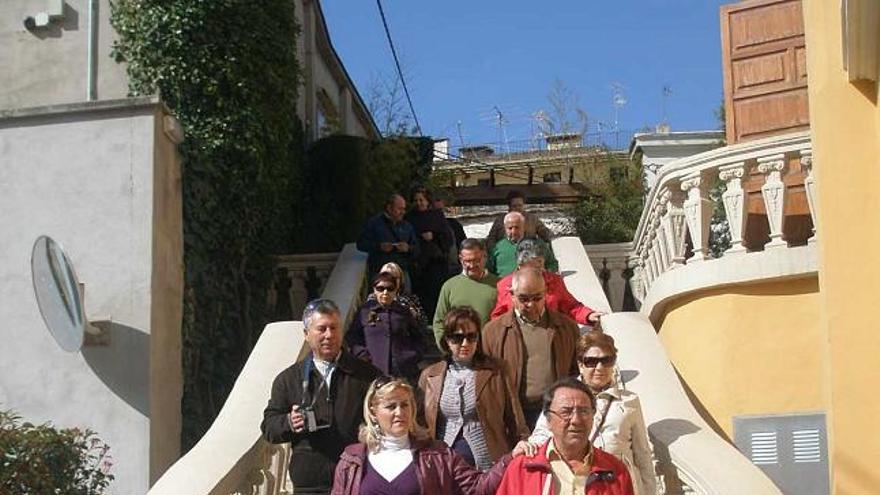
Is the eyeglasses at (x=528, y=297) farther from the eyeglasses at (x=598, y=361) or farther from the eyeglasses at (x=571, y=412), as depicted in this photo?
the eyeglasses at (x=571, y=412)

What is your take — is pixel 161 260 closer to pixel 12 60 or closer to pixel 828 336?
pixel 12 60

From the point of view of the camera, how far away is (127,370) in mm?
10484

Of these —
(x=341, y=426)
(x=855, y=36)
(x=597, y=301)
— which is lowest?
(x=341, y=426)

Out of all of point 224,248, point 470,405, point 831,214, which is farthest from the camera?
point 224,248

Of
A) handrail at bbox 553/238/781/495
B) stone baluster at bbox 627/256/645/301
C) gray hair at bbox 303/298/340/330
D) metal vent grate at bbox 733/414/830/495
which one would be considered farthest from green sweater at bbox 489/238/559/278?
gray hair at bbox 303/298/340/330

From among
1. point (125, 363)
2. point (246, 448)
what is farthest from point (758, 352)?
point (125, 363)

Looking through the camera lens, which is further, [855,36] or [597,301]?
[597,301]

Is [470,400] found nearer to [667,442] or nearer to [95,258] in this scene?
[667,442]

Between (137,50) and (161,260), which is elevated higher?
(137,50)

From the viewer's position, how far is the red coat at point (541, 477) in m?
5.60

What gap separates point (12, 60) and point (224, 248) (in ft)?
10.9

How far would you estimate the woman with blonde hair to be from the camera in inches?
240

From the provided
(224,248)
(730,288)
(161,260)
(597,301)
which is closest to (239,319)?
(224,248)

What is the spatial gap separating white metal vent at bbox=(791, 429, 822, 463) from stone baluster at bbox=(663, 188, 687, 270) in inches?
72.6
